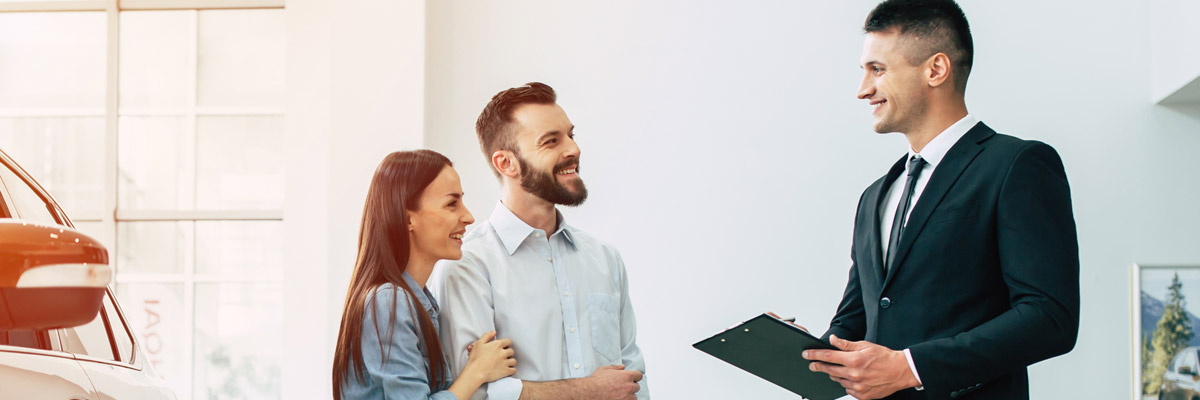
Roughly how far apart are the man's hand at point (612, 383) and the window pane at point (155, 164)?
347 centimetres

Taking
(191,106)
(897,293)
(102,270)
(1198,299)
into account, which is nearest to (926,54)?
(897,293)

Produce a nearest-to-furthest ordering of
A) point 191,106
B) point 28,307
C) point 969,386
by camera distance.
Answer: point 28,307 → point 969,386 → point 191,106

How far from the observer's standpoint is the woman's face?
214 cm

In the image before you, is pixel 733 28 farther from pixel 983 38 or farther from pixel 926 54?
pixel 926 54

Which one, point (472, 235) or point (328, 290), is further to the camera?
point (328, 290)

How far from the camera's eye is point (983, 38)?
4078 mm

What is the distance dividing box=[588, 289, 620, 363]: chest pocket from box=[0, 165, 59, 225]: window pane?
3.88ft

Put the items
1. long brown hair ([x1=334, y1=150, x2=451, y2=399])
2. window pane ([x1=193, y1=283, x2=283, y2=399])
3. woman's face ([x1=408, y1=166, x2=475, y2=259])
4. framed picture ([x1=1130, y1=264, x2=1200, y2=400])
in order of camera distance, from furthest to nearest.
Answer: window pane ([x1=193, y1=283, x2=283, y2=399]), framed picture ([x1=1130, y1=264, x2=1200, y2=400]), woman's face ([x1=408, y1=166, x2=475, y2=259]), long brown hair ([x1=334, y1=150, x2=451, y2=399])

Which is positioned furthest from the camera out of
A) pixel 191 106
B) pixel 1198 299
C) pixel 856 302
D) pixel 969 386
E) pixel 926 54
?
pixel 191 106

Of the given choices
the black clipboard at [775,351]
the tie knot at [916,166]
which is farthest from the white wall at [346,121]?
the tie knot at [916,166]

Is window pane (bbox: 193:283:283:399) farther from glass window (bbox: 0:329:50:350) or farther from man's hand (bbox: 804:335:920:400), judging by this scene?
glass window (bbox: 0:329:50:350)

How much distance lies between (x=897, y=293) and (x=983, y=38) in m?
2.47

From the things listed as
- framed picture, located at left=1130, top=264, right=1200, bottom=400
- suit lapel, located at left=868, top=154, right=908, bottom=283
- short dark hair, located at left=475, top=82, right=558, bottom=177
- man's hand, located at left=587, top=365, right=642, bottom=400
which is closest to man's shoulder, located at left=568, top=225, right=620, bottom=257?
short dark hair, located at left=475, top=82, right=558, bottom=177

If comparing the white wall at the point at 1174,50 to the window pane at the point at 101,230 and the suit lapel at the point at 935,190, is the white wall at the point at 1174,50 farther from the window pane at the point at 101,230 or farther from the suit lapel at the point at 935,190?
the window pane at the point at 101,230
